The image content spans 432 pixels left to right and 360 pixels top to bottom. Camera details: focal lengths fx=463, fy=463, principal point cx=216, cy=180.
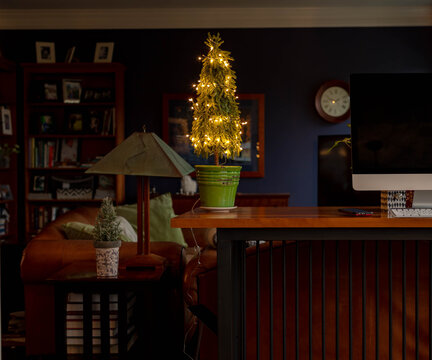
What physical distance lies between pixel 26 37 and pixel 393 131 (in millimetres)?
4870

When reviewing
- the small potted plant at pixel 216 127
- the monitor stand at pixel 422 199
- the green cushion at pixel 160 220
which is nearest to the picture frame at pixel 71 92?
the green cushion at pixel 160 220

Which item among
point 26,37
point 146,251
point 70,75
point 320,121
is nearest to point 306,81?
point 320,121

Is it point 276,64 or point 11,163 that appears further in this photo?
point 276,64

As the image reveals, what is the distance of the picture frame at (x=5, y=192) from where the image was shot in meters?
5.05

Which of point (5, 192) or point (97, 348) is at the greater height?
point (5, 192)

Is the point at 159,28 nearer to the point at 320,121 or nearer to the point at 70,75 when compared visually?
the point at 70,75

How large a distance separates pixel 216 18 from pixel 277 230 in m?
4.17

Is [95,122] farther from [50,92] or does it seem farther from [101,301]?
[101,301]

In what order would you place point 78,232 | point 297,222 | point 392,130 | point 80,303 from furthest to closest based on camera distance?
point 78,232, point 80,303, point 392,130, point 297,222

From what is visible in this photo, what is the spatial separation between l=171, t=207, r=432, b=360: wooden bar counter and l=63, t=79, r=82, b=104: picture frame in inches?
152

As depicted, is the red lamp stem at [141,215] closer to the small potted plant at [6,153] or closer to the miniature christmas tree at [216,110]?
the miniature christmas tree at [216,110]

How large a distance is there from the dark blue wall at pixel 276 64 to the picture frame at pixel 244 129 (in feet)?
0.30

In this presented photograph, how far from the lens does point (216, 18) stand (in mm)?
5266

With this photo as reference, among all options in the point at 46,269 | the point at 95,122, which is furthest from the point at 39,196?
the point at 46,269
